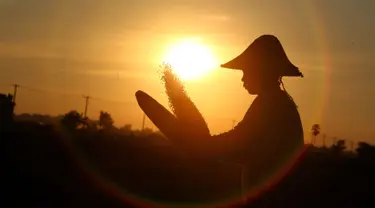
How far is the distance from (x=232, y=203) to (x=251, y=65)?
0.99 meters

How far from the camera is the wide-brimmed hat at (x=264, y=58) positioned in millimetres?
4512

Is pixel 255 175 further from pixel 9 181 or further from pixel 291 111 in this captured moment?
pixel 9 181

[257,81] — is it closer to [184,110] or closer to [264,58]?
[264,58]

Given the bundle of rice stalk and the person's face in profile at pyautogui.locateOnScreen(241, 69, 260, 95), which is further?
the person's face in profile at pyautogui.locateOnScreen(241, 69, 260, 95)

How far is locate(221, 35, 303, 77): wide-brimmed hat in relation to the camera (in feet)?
14.8

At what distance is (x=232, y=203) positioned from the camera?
13.3ft

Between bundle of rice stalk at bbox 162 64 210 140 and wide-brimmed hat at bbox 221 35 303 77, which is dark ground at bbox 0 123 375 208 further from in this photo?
wide-brimmed hat at bbox 221 35 303 77

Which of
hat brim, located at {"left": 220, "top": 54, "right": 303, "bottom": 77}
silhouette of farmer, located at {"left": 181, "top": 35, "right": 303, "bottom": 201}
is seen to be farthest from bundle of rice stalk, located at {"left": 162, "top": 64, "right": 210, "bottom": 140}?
hat brim, located at {"left": 220, "top": 54, "right": 303, "bottom": 77}

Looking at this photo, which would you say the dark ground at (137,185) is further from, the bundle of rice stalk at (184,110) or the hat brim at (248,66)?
the hat brim at (248,66)

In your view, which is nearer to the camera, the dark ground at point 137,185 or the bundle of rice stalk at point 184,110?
the bundle of rice stalk at point 184,110

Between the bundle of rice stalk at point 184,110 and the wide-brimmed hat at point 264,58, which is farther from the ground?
the wide-brimmed hat at point 264,58

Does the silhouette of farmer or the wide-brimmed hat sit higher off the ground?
the wide-brimmed hat

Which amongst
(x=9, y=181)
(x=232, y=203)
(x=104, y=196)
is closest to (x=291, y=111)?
(x=232, y=203)

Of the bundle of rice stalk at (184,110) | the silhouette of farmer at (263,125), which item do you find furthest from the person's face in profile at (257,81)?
the bundle of rice stalk at (184,110)
